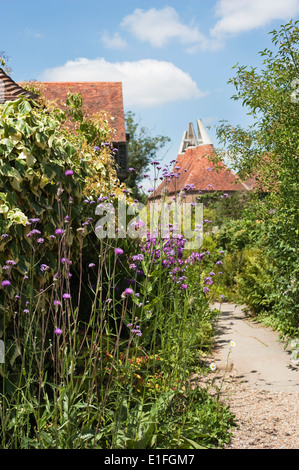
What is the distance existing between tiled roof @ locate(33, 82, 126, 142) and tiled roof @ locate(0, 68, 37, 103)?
9.43m

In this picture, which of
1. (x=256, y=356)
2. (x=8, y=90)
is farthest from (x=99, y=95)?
(x=256, y=356)

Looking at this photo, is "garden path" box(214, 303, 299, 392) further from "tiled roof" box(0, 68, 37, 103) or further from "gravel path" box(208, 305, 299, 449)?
"tiled roof" box(0, 68, 37, 103)

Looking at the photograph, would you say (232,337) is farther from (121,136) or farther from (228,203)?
(121,136)

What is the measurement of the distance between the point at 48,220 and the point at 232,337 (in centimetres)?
369

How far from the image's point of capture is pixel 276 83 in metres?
6.64

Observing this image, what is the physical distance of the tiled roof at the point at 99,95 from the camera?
914 inches

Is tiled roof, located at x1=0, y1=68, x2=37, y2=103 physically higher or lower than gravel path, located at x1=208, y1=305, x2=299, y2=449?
higher

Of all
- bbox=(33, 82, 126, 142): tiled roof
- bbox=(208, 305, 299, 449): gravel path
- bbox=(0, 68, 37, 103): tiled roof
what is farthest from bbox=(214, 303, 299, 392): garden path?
bbox=(33, 82, 126, 142): tiled roof

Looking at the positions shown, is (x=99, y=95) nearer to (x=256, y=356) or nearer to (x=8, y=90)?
(x=8, y=90)

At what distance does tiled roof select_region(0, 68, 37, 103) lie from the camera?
489 inches

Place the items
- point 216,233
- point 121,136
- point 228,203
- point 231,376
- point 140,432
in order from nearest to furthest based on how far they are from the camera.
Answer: point 140,432 < point 231,376 < point 216,233 < point 228,203 < point 121,136

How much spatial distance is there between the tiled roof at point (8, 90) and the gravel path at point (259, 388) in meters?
8.70

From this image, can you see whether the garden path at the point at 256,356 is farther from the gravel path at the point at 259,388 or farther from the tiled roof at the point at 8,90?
the tiled roof at the point at 8,90
